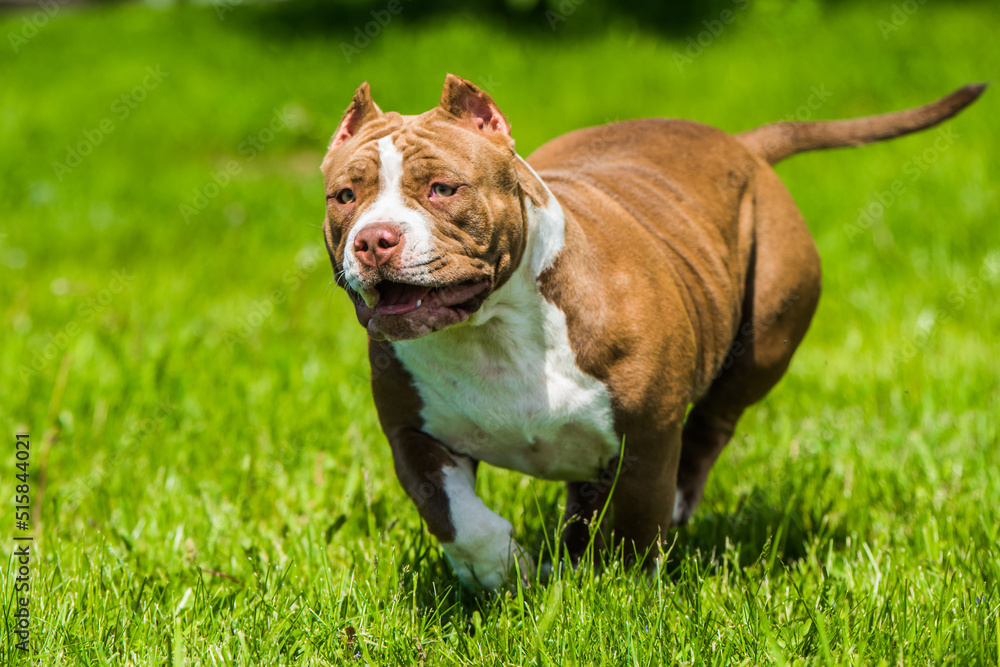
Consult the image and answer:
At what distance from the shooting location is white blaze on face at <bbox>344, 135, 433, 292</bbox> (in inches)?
93.8

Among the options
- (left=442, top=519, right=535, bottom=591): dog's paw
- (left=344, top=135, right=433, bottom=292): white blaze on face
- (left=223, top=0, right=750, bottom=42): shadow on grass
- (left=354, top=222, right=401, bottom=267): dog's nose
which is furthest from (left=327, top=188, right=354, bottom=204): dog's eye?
(left=223, top=0, right=750, bottom=42): shadow on grass

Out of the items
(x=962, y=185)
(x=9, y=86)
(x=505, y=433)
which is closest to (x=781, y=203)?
(x=505, y=433)

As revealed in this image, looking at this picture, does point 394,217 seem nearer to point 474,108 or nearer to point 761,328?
point 474,108

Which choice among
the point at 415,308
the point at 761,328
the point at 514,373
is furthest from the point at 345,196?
the point at 761,328

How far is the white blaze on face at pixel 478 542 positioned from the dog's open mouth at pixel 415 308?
1.63 feet

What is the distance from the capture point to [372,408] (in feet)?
14.8

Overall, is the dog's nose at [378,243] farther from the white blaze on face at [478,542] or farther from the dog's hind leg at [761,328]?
the dog's hind leg at [761,328]

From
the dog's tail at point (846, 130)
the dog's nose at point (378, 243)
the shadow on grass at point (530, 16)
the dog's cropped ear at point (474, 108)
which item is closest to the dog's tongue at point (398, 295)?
the dog's nose at point (378, 243)

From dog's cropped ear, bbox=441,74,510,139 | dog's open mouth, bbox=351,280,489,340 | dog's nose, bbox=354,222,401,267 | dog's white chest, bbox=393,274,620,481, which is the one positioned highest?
dog's cropped ear, bbox=441,74,510,139

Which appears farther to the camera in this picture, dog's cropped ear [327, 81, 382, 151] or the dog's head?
dog's cropped ear [327, 81, 382, 151]

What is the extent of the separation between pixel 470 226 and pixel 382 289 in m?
0.25

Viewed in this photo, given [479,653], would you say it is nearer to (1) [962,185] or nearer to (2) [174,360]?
(2) [174,360]

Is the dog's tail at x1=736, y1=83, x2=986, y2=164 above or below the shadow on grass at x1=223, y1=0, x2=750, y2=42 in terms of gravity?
above

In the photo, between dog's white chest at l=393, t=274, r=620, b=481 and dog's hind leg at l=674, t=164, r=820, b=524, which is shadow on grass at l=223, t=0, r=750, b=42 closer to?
dog's hind leg at l=674, t=164, r=820, b=524
